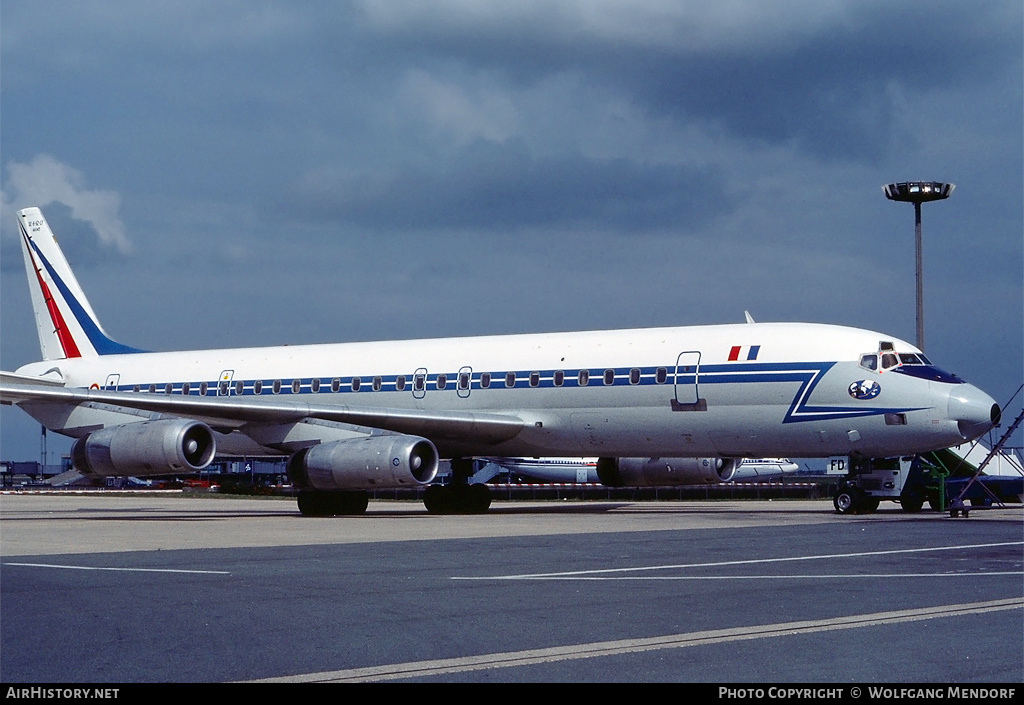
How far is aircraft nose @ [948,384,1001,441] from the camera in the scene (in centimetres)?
2650

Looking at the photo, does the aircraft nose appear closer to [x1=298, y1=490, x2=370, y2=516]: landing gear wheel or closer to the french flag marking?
the french flag marking

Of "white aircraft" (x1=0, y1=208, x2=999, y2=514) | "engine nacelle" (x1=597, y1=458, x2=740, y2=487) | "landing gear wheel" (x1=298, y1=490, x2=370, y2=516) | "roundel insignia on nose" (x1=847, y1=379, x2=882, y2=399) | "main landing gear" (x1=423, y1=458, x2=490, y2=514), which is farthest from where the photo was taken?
"engine nacelle" (x1=597, y1=458, x2=740, y2=487)

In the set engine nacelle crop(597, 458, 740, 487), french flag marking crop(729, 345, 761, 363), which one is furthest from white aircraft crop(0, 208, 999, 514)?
engine nacelle crop(597, 458, 740, 487)

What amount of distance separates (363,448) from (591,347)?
596cm

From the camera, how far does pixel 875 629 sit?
9500mm

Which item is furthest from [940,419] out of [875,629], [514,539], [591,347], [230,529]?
[875,629]

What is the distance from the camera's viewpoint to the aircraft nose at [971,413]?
26.5 m

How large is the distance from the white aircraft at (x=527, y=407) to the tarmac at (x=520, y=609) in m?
7.46

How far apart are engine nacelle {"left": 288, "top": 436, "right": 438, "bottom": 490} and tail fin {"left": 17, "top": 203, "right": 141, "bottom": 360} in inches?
547

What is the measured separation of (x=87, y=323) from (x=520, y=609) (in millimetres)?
32989

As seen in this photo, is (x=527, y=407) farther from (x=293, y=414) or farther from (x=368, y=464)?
(x=293, y=414)

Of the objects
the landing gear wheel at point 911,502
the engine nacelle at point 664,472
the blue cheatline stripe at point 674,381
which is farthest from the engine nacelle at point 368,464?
the landing gear wheel at point 911,502

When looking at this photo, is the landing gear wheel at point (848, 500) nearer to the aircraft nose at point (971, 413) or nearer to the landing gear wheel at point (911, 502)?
the landing gear wheel at point (911, 502)

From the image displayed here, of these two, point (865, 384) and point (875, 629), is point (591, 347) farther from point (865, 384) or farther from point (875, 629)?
point (875, 629)
